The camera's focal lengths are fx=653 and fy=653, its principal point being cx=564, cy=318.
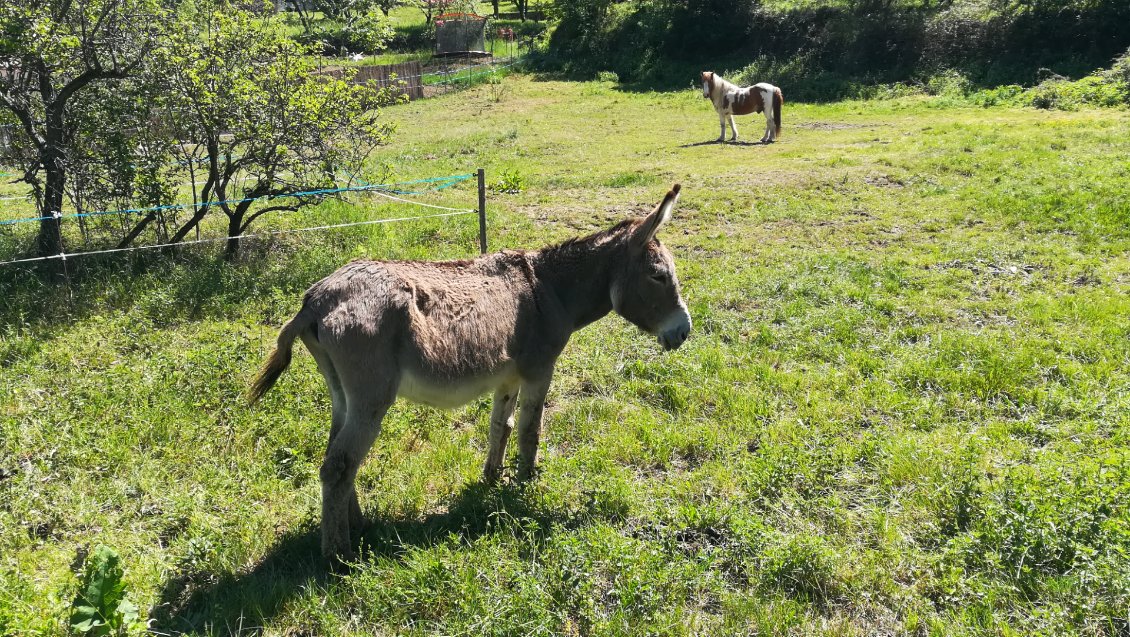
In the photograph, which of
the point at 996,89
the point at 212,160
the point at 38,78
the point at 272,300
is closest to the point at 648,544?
the point at 272,300

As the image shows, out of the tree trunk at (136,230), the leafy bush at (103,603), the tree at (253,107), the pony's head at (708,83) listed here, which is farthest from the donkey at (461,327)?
the pony's head at (708,83)

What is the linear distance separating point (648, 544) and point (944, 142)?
14693 millimetres

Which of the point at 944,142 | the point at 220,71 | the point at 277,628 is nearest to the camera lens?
the point at 277,628

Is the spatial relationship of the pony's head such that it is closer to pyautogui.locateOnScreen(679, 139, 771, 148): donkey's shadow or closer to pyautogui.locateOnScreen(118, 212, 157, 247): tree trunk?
pyautogui.locateOnScreen(679, 139, 771, 148): donkey's shadow

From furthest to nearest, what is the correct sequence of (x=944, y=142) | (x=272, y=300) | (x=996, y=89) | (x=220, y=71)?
(x=996, y=89) < (x=944, y=142) < (x=220, y=71) < (x=272, y=300)

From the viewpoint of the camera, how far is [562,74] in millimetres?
35594

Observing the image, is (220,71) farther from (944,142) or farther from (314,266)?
(944,142)

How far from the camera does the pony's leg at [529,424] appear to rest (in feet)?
14.9

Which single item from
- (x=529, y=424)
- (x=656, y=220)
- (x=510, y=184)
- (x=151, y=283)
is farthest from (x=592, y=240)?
(x=510, y=184)

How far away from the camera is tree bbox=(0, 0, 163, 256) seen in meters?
7.65

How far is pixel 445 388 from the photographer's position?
13.1ft

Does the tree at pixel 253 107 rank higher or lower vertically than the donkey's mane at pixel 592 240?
higher

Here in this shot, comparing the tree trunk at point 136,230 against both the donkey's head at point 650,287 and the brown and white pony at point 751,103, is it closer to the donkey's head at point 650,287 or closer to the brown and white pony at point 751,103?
the donkey's head at point 650,287

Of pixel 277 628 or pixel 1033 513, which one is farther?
pixel 1033 513
